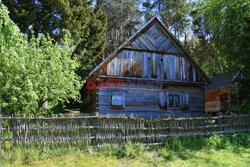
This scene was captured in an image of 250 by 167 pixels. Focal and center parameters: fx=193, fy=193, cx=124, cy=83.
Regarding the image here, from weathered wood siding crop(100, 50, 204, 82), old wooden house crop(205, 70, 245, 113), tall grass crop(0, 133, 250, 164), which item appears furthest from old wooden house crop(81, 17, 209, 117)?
old wooden house crop(205, 70, 245, 113)

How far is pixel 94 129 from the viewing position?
764 cm

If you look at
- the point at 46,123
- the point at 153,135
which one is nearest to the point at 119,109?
the point at 153,135

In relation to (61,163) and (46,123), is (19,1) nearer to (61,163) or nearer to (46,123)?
(46,123)

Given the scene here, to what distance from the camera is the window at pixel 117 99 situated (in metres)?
13.5

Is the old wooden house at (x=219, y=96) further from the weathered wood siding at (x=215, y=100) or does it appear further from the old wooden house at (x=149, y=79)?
the old wooden house at (x=149, y=79)

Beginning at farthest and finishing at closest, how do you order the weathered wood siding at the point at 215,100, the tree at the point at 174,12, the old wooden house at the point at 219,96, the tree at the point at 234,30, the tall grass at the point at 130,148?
the tree at the point at 174,12
the weathered wood siding at the point at 215,100
the old wooden house at the point at 219,96
the tree at the point at 234,30
the tall grass at the point at 130,148

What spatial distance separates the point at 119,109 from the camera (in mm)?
13523

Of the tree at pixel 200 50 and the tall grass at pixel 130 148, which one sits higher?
the tree at pixel 200 50

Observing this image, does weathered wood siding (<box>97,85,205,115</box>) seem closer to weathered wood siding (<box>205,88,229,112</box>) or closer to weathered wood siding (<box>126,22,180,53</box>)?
weathered wood siding (<box>126,22,180,53</box>)

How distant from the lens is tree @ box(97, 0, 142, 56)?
32.5 m

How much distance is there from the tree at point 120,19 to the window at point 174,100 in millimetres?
18822

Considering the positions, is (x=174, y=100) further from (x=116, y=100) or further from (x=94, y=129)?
(x=94, y=129)

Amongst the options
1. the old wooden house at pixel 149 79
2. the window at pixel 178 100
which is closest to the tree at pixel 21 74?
the old wooden house at pixel 149 79

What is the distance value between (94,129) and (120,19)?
95.1ft
